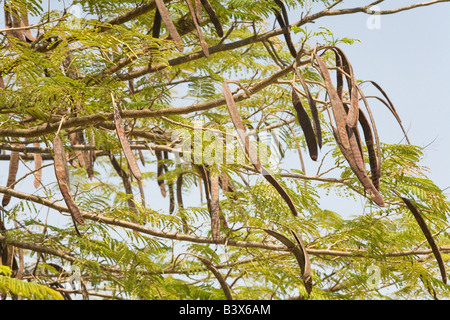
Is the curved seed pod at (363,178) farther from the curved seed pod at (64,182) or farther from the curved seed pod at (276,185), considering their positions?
the curved seed pod at (64,182)

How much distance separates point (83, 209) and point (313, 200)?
1.72m

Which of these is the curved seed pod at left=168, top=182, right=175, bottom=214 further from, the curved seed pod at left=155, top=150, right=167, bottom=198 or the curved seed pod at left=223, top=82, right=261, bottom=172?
the curved seed pod at left=223, top=82, right=261, bottom=172

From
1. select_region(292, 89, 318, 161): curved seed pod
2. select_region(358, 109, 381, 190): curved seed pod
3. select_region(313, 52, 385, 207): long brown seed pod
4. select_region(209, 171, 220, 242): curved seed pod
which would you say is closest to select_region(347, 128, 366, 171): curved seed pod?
select_region(313, 52, 385, 207): long brown seed pod

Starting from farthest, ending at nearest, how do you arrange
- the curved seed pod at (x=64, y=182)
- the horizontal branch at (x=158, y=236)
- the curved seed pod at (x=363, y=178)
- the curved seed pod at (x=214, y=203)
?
the horizontal branch at (x=158, y=236) < the curved seed pod at (x=214, y=203) < the curved seed pod at (x=64, y=182) < the curved seed pod at (x=363, y=178)

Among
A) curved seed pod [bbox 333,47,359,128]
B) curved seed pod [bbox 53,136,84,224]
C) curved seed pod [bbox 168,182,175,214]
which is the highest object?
curved seed pod [bbox 168,182,175,214]

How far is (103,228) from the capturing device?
392cm

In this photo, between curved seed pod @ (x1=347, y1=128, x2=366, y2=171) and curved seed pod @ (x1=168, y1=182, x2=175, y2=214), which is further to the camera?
curved seed pod @ (x1=168, y1=182, x2=175, y2=214)

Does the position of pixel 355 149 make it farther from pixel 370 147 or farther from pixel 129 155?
pixel 129 155

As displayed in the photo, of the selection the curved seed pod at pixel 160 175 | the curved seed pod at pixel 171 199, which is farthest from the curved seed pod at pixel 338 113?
the curved seed pod at pixel 171 199

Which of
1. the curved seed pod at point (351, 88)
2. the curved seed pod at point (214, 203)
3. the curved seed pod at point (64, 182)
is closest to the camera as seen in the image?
the curved seed pod at point (351, 88)

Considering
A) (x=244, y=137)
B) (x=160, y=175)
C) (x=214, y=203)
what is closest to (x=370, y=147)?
(x=244, y=137)

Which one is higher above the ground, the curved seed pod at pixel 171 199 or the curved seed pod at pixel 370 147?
the curved seed pod at pixel 171 199
